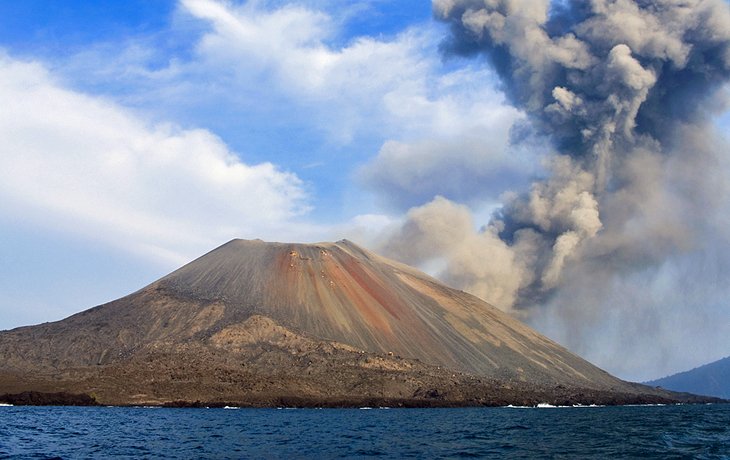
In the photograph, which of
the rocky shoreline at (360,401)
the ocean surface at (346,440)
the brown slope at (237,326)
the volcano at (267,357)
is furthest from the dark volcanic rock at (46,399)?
the ocean surface at (346,440)

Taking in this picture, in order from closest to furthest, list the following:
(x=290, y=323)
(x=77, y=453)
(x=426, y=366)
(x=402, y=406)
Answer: (x=77, y=453)
(x=402, y=406)
(x=426, y=366)
(x=290, y=323)

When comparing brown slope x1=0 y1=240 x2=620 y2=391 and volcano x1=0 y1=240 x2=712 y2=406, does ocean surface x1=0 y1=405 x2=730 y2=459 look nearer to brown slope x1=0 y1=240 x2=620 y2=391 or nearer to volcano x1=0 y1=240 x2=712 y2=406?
volcano x1=0 y1=240 x2=712 y2=406

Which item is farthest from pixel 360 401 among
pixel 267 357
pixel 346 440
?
pixel 346 440

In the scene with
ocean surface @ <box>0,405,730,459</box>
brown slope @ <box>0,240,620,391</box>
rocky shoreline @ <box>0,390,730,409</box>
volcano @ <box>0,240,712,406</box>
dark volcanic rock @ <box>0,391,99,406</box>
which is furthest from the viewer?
brown slope @ <box>0,240,620,391</box>

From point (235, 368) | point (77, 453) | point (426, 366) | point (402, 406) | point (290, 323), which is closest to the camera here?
point (77, 453)

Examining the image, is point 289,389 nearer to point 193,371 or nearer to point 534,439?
point 193,371

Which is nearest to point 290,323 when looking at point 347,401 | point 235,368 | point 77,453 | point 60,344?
point 235,368

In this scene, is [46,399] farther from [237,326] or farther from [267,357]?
[237,326]

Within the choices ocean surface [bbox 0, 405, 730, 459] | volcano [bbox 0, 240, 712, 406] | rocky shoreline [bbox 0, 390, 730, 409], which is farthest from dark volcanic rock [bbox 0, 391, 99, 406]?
ocean surface [bbox 0, 405, 730, 459]

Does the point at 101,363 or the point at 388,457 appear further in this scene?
the point at 101,363
